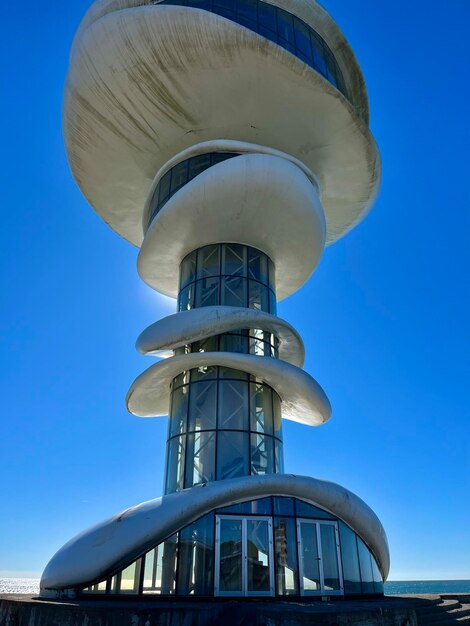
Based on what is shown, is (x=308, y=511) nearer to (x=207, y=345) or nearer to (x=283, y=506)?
(x=283, y=506)

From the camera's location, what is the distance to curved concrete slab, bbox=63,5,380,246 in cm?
1650

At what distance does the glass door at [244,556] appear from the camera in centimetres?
1267

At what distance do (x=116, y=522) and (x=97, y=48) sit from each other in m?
14.0

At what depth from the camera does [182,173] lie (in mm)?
19453

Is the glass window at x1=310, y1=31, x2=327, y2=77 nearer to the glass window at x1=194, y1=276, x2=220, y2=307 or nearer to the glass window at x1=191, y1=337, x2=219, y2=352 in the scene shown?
the glass window at x1=194, y1=276, x2=220, y2=307

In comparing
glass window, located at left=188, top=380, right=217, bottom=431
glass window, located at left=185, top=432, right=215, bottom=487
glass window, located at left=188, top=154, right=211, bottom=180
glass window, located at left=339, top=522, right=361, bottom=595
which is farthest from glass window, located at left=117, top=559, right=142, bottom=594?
glass window, located at left=188, top=154, right=211, bottom=180

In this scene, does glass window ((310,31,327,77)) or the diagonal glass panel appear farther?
glass window ((310,31,327,77))

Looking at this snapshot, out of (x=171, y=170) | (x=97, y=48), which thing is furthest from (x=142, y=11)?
(x=171, y=170)

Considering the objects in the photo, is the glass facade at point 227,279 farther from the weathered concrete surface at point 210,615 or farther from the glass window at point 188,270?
the weathered concrete surface at point 210,615

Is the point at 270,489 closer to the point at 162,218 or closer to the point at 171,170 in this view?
the point at 162,218

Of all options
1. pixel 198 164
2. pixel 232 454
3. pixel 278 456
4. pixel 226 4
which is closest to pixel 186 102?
pixel 198 164

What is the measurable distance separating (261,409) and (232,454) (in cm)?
181

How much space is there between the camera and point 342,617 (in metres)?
9.05

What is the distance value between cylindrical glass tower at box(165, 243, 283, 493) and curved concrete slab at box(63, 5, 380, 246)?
4.43m
